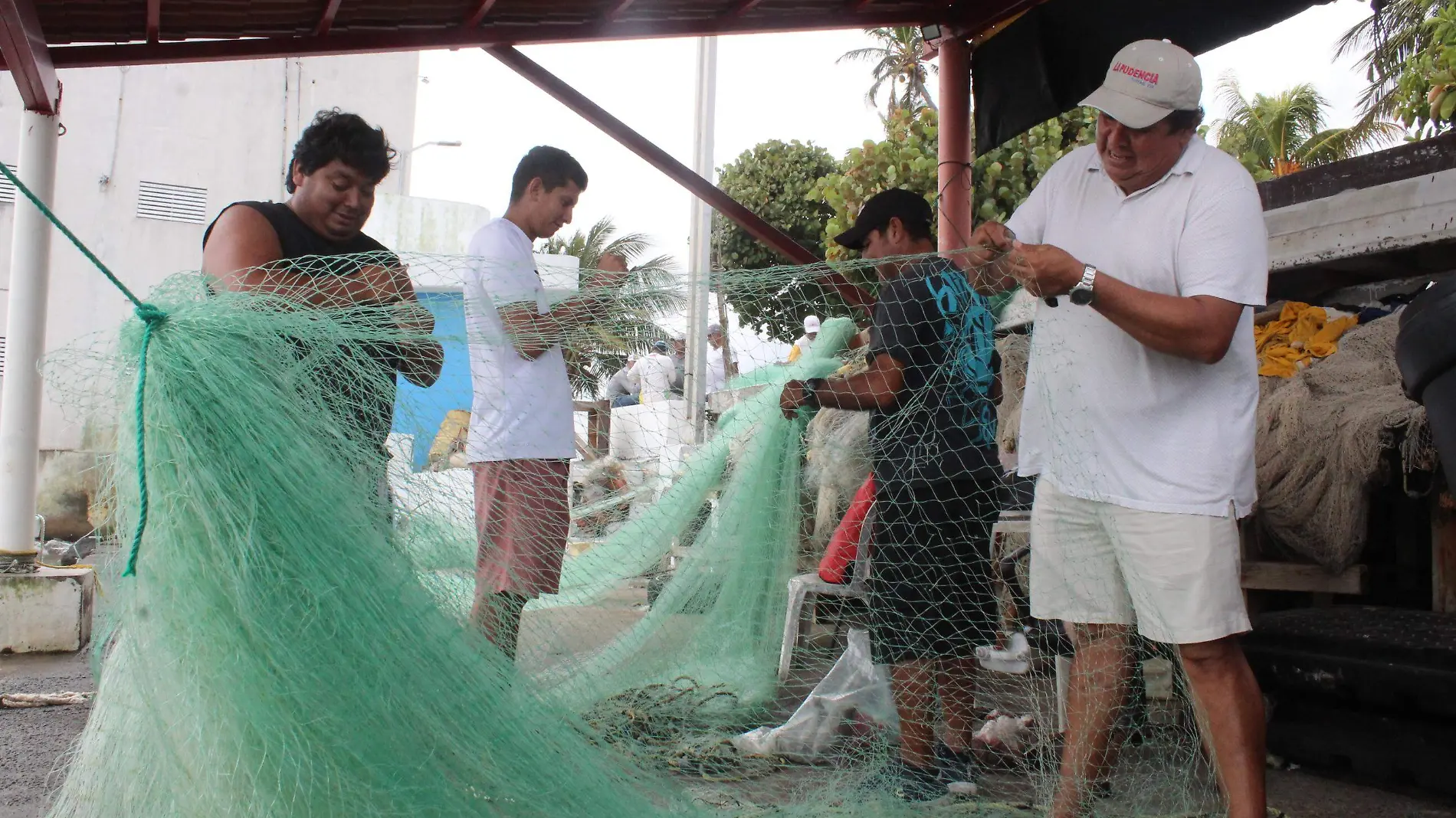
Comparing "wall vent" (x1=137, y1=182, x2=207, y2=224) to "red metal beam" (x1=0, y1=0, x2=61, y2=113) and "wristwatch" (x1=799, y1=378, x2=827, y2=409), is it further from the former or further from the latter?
"wristwatch" (x1=799, y1=378, x2=827, y2=409)

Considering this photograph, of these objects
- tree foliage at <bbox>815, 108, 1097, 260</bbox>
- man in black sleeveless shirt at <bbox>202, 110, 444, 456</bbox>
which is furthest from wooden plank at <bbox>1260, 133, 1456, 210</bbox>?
tree foliage at <bbox>815, 108, 1097, 260</bbox>

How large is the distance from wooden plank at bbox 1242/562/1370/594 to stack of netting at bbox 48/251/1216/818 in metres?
1.16

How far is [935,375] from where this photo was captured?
2951 millimetres

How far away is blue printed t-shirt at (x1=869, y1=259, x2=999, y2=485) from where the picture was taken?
2.94 m

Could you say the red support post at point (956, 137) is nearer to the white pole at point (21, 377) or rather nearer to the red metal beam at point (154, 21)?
the red metal beam at point (154, 21)

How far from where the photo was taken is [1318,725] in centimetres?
324

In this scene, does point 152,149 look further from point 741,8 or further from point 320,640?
point 320,640

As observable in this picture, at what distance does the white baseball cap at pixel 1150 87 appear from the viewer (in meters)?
2.26

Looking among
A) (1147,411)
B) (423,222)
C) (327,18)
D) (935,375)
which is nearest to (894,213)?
(935,375)

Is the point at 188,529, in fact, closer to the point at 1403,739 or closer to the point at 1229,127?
the point at 1403,739

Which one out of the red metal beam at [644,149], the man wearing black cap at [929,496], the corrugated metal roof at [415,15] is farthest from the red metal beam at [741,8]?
the man wearing black cap at [929,496]

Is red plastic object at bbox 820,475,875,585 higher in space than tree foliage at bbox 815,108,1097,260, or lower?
lower

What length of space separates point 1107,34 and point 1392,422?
6.04ft

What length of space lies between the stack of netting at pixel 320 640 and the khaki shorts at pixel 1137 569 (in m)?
0.47
